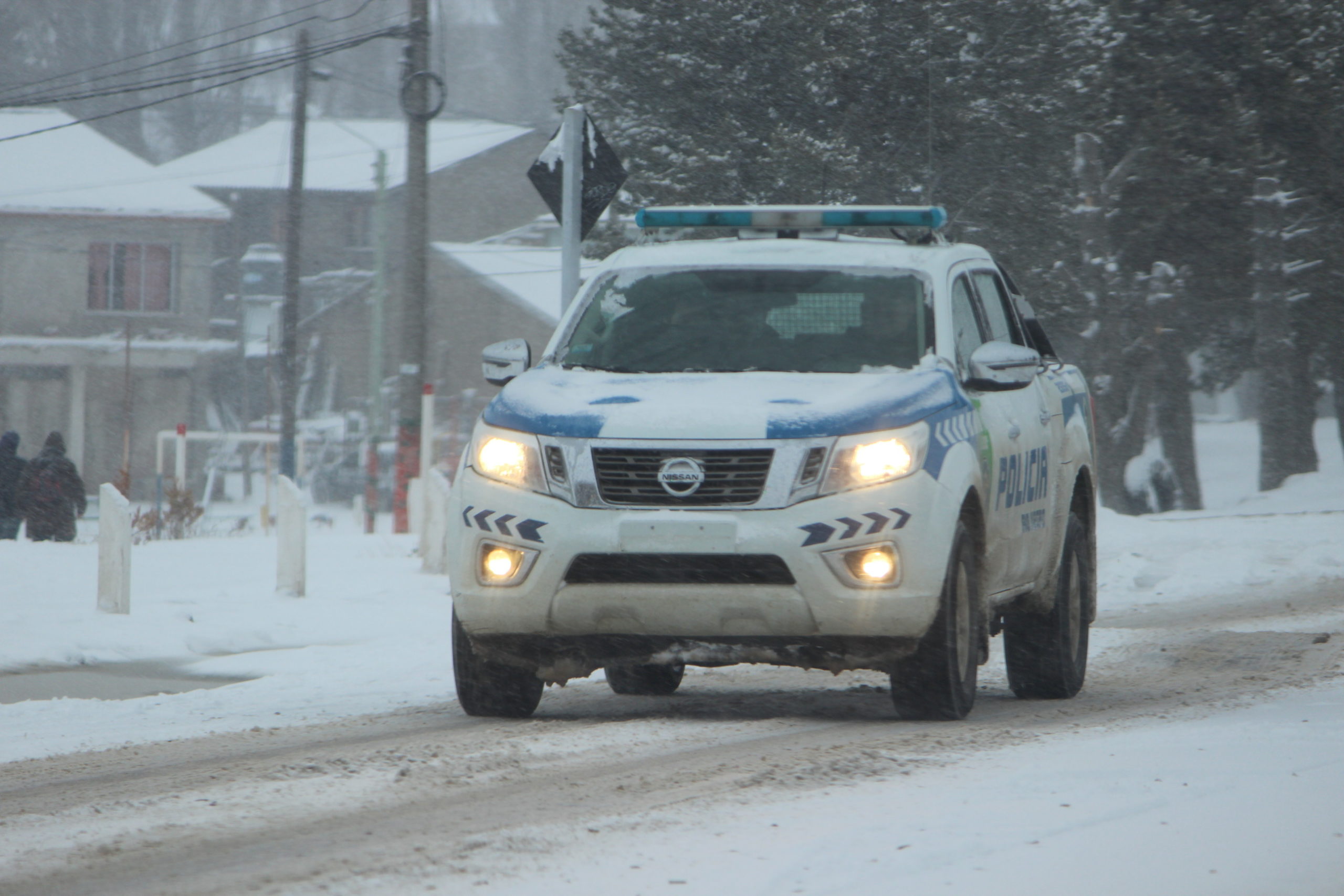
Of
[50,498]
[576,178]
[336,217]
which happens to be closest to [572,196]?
[576,178]

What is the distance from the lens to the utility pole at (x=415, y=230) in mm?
21172

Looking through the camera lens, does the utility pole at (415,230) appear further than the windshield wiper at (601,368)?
Yes

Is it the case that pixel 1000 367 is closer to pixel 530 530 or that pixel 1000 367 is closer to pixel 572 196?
pixel 530 530

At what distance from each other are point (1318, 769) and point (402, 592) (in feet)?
31.9

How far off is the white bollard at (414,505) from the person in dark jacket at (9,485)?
15.1 ft

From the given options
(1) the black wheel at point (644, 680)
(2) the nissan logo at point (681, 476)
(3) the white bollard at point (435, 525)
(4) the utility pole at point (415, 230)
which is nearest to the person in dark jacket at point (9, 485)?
(4) the utility pole at point (415, 230)

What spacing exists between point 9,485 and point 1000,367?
1852 centimetres

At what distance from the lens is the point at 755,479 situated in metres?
6.40

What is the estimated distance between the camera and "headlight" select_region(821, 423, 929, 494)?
643 centimetres

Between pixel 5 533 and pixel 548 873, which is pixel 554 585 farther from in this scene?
pixel 5 533

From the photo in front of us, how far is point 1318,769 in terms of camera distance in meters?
5.61

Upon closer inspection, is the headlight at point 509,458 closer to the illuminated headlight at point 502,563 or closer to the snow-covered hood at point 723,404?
the snow-covered hood at point 723,404

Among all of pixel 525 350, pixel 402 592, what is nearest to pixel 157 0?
pixel 402 592

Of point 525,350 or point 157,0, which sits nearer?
point 525,350
